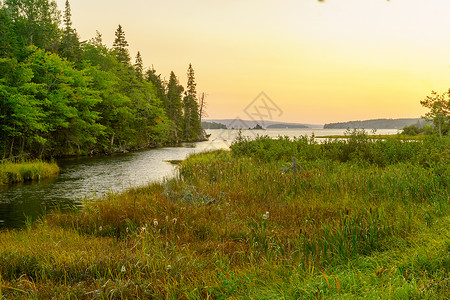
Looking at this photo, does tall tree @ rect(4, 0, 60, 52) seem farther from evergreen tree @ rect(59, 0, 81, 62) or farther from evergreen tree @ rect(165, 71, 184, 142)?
evergreen tree @ rect(165, 71, 184, 142)

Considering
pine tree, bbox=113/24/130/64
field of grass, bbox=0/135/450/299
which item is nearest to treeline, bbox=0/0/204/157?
pine tree, bbox=113/24/130/64

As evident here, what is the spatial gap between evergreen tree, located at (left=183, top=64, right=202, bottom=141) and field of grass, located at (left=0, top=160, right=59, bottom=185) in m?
55.7

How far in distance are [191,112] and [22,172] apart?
60.0 metres

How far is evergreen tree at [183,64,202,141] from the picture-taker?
2960 inches

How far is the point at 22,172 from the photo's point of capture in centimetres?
1783

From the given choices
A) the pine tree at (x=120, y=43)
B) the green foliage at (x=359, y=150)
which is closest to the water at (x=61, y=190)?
the green foliage at (x=359, y=150)

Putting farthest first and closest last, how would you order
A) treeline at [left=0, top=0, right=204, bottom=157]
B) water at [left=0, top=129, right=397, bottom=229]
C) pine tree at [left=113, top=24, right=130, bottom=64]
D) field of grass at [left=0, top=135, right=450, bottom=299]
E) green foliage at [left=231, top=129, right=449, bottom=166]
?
1. pine tree at [left=113, top=24, right=130, bottom=64]
2. treeline at [left=0, top=0, right=204, bottom=157]
3. green foliage at [left=231, top=129, right=449, bottom=166]
4. water at [left=0, top=129, right=397, bottom=229]
5. field of grass at [left=0, top=135, right=450, bottom=299]

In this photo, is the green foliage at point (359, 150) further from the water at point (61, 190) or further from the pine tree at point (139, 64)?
the pine tree at point (139, 64)

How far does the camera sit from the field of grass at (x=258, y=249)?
3.32 metres

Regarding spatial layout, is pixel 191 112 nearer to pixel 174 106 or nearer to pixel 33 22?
pixel 174 106

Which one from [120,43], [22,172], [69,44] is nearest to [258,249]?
[22,172]

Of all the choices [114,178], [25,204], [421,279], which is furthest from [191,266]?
[114,178]

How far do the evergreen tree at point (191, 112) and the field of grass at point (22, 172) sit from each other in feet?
183

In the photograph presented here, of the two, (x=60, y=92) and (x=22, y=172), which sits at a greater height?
(x=60, y=92)
